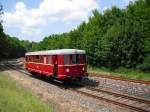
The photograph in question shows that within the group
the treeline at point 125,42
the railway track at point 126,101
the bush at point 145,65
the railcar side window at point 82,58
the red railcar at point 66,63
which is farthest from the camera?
the treeline at point 125,42

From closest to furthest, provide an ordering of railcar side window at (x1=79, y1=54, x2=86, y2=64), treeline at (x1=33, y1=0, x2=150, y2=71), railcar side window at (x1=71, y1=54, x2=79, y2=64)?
railcar side window at (x1=71, y1=54, x2=79, y2=64) → railcar side window at (x1=79, y1=54, x2=86, y2=64) → treeline at (x1=33, y1=0, x2=150, y2=71)

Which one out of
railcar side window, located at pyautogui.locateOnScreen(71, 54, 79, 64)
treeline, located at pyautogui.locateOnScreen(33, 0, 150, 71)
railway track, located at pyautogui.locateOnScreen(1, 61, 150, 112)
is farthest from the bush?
railway track, located at pyautogui.locateOnScreen(1, 61, 150, 112)

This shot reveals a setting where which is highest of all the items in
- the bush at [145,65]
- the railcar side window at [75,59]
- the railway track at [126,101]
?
the railcar side window at [75,59]

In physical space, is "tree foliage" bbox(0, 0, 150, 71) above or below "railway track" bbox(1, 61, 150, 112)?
above

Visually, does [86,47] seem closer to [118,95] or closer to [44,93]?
[44,93]

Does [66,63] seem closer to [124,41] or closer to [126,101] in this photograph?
[126,101]

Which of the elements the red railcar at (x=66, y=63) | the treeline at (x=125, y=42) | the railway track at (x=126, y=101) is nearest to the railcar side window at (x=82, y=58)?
the red railcar at (x=66, y=63)

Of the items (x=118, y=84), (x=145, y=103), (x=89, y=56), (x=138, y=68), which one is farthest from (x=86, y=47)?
(x=145, y=103)

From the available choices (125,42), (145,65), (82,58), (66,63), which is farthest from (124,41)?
(66,63)

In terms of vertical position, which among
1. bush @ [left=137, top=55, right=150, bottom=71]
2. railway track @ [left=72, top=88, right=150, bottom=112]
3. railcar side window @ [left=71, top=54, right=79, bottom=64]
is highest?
railcar side window @ [left=71, top=54, right=79, bottom=64]

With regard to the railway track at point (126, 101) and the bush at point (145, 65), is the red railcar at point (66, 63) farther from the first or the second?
the bush at point (145, 65)

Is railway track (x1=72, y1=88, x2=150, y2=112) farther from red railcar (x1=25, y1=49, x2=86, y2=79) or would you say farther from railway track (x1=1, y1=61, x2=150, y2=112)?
red railcar (x1=25, y1=49, x2=86, y2=79)

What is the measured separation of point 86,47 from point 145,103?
25.4 meters

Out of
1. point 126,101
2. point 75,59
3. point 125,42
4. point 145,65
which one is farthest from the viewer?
point 125,42
